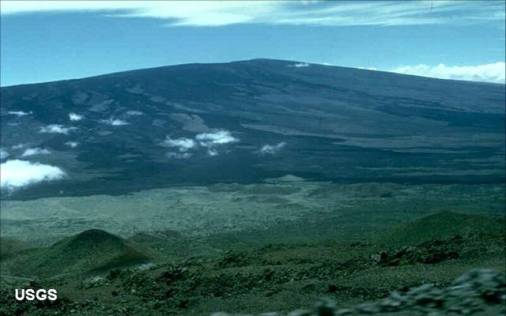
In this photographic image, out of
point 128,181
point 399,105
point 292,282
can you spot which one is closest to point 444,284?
point 292,282

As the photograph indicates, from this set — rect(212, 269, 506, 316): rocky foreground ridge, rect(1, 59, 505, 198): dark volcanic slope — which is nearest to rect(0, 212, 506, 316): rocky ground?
rect(212, 269, 506, 316): rocky foreground ridge

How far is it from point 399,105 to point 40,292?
163m

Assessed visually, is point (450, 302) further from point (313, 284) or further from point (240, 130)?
point (240, 130)

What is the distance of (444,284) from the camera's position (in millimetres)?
14656

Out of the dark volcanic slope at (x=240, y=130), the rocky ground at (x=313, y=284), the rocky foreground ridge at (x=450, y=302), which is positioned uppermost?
the dark volcanic slope at (x=240, y=130)

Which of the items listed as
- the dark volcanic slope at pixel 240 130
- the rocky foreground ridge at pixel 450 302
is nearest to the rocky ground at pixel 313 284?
the rocky foreground ridge at pixel 450 302

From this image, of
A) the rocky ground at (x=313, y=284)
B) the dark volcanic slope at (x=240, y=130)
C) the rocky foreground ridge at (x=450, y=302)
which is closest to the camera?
the rocky foreground ridge at (x=450, y=302)

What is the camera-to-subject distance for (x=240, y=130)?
454 feet

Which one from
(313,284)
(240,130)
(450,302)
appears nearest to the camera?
(450,302)

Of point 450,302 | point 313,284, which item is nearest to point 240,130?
point 313,284

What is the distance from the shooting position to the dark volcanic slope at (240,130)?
100125 millimetres

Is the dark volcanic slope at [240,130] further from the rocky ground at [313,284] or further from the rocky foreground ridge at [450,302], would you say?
the rocky foreground ridge at [450,302]

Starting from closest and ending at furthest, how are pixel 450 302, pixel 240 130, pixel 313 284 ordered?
1. pixel 450 302
2. pixel 313 284
3. pixel 240 130

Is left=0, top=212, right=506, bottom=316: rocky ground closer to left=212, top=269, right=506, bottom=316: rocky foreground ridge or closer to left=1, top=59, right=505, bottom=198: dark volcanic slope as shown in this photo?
left=212, top=269, right=506, bottom=316: rocky foreground ridge
